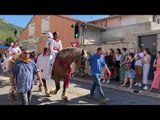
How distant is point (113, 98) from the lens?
10008 millimetres

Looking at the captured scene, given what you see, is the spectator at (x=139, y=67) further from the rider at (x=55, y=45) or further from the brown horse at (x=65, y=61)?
the brown horse at (x=65, y=61)

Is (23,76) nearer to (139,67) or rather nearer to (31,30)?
(139,67)

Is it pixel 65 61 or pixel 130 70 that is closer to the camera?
pixel 65 61

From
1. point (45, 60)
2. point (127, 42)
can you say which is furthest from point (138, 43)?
point (45, 60)

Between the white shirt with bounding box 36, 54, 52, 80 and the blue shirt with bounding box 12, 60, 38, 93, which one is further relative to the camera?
the white shirt with bounding box 36, 54, 52, 80

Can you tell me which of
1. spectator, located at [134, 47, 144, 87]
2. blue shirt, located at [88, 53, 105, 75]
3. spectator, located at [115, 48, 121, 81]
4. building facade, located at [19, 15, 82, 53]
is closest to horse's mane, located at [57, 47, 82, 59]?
blue shirt, located at [88, 53, 105, 75]

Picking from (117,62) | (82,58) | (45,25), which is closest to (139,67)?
(117,62)

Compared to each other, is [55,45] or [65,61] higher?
[55,45]

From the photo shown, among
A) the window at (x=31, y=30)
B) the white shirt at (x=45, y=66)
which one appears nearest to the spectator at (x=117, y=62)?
the white shirt at (x=45, y=66)

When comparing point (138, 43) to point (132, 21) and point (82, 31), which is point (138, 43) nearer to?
point (82, 31)

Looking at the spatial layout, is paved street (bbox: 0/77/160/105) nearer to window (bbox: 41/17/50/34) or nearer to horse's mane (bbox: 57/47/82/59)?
horse's mane (bbox: 57/47/82/59)

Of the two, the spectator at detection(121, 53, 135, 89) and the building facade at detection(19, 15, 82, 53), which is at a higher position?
the building facade at detection(19, 15, 82, 53)

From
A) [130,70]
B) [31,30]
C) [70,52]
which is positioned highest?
[31,30]
